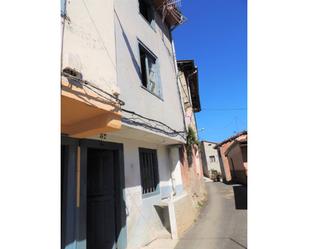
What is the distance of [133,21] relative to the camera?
7.27 m

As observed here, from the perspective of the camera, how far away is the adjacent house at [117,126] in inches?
163

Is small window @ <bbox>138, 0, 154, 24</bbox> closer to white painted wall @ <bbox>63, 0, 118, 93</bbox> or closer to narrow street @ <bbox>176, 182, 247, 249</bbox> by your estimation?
white painted wall @ <bbox>63, 0, 118, 93</bbox>

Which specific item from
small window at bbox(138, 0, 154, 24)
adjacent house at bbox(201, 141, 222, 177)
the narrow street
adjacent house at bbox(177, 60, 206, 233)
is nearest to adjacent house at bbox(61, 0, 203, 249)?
small window at bbox(138, 0, 154, 24)

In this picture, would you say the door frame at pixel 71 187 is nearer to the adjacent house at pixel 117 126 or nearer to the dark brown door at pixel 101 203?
the adjacent house at pixel 117 126

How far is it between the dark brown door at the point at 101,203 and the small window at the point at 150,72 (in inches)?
106

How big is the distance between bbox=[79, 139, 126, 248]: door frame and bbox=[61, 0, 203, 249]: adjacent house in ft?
0.07

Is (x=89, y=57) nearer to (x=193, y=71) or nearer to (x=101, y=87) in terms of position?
(x=101, y=87)

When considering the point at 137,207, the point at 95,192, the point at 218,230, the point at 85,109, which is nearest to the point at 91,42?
the point at 85,109

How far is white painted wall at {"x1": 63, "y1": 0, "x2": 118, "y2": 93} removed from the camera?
3.91m

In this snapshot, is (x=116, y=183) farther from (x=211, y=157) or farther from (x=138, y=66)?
(x=211, y=157)

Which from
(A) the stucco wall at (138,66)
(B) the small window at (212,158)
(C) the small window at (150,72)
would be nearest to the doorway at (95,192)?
(A) the stucco wall at (138,66)
